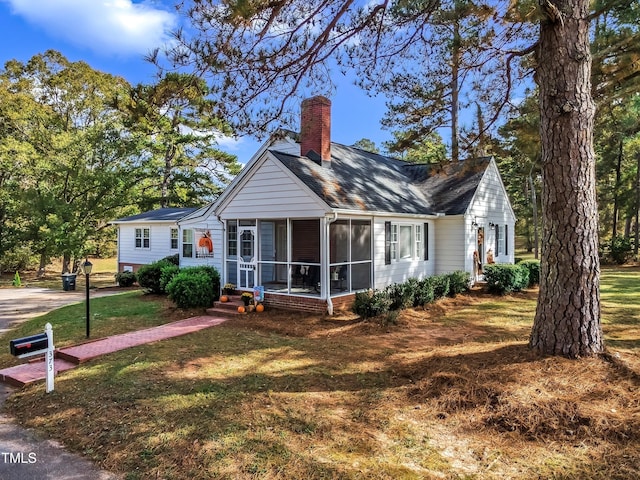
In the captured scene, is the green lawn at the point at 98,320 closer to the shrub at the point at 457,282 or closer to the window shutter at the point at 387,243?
the window shutter at the point at 387,243

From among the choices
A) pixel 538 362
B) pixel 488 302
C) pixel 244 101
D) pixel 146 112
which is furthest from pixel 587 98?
pixel 488 302

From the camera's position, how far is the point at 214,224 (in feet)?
55.8

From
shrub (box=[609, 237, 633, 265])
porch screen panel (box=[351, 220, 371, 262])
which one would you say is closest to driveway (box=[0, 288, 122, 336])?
porch screen panel (box=[351, 220, 371, 262])

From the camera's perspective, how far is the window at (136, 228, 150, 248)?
21828mm

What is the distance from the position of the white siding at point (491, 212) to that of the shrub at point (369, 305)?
6.47 metres

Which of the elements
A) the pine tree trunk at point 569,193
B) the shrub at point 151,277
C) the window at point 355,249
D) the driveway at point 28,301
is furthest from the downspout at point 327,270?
the driveway at point 28,301

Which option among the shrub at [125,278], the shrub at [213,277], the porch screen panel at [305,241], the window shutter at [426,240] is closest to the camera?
the shrub at [213,277]

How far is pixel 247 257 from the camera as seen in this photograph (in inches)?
492

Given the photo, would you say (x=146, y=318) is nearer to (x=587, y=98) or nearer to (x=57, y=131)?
(x=587, y=98)

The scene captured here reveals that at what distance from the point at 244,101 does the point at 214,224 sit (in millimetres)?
10333

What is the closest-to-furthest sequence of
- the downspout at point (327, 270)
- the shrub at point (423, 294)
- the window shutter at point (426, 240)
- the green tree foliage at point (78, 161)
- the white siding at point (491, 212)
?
1. the downspout at point (327, 270)
2. the shrub at point (423, 294)
3. the window shutter at point (426, 240)
4. the white siding at point (491, 212)
5. the green tree foliage at point (78, 161)

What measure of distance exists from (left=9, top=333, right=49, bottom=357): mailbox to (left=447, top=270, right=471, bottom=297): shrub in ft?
37.8

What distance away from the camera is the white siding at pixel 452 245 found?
1491 cm

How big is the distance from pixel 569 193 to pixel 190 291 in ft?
32.6
